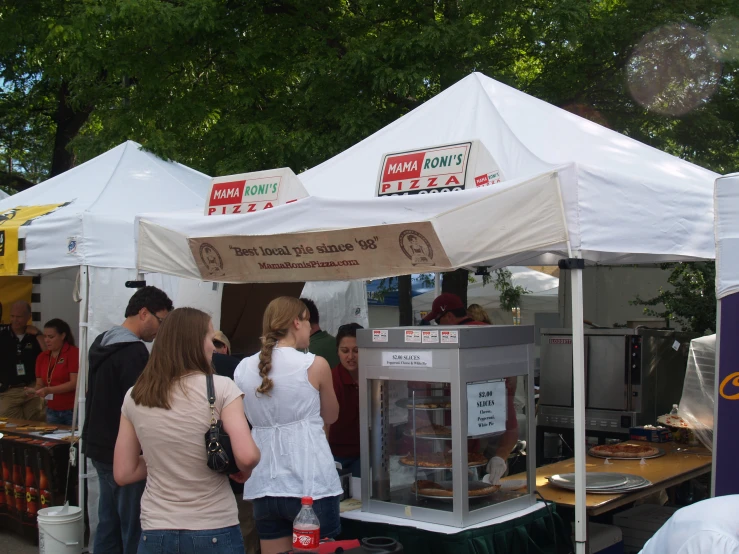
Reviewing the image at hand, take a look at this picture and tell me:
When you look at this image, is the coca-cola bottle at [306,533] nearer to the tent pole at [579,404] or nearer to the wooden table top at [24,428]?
the tent pole at [579,404]

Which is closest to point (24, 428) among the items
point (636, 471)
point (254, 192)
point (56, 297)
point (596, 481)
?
point (56, 297)

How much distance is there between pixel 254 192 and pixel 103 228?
177 cm

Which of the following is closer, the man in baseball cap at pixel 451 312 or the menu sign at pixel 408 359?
the menu sign at pixel 408 359

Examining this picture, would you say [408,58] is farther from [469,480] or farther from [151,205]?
[469,480]

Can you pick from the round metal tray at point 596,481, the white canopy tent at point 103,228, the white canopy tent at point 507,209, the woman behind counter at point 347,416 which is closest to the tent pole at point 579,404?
the white canopy tent at point 507,209

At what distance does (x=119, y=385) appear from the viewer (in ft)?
14.7

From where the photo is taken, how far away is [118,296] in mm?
6520

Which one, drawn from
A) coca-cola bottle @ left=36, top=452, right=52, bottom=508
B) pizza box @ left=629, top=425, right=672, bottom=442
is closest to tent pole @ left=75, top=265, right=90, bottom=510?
coca-cola bottle @ left=36, top=452, right=52, bottom=508

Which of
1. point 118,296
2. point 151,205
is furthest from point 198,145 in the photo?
point 118,296

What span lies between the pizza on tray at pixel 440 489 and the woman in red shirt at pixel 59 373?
444 cm

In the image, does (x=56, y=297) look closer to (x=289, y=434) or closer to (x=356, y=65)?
(x=356, y=65)

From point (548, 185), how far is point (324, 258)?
4.73 ft

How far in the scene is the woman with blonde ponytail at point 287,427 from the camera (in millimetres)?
3689

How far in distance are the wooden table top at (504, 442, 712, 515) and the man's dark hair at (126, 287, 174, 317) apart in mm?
2166
